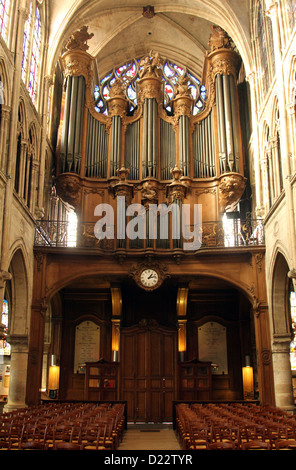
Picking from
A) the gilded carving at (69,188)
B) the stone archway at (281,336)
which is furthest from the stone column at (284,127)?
the gilded carving at (69,188)

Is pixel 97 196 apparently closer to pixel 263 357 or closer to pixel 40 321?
pixel 40 321

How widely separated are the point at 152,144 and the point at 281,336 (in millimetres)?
8411

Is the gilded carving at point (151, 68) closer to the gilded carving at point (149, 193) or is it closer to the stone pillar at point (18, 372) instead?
the gilded carving at point (149, 193)

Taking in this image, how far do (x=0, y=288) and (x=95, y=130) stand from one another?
907 cm

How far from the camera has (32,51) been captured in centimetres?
1662

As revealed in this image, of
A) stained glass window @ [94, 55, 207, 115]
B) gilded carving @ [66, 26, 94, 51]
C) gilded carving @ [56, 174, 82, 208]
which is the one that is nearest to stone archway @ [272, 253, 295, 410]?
gilded carving @ [56, 174, 82, 208]

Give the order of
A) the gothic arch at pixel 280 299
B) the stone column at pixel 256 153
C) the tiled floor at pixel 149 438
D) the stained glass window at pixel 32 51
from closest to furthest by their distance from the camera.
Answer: the tiled floor at pixel 149 438, the gothic arch at pixel 280 299, the stained glass window at pixel 32 51, the stone column at pixel 256 153

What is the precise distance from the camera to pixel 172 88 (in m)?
23.2

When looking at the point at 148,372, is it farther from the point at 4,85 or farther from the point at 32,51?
the point at 32,51

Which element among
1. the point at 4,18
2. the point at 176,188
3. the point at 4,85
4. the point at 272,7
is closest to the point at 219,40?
Answer: the point at 272,7

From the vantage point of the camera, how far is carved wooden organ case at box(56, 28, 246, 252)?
18.0 m

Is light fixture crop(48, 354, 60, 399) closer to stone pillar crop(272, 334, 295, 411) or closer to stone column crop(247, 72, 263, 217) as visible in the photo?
stone pillar crop(272, 334, 295, 411)

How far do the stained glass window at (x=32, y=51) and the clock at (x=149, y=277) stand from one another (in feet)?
22.4

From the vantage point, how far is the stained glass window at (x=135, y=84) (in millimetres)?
22688
